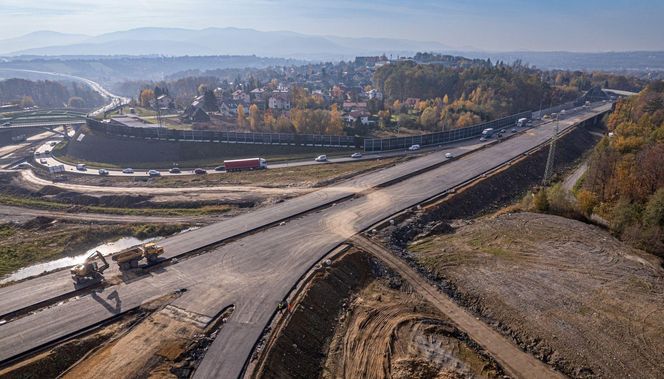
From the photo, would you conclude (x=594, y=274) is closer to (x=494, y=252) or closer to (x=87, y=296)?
(x=494, y=252)

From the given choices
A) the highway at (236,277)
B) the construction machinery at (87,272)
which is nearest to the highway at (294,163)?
the highway at (236,277)

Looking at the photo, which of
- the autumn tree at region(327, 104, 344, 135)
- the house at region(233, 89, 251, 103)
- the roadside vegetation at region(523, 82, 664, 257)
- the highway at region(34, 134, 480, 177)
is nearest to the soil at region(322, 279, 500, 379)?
the roadside vegetation at region(523, 82, 664, 257)

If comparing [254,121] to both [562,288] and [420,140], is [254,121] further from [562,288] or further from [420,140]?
[562,288]

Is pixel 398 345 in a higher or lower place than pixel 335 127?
lower

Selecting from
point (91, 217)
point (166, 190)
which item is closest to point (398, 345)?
point (91, 217)

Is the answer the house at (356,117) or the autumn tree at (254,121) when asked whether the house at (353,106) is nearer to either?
the house at (356,117)

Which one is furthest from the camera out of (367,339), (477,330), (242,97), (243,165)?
(242,97)
